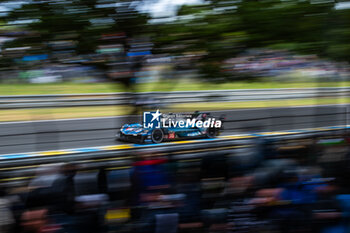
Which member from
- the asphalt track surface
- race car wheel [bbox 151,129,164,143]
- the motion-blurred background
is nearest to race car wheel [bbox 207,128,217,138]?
the asphalt track surface

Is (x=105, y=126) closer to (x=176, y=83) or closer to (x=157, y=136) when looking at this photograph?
(x=157, y=136)

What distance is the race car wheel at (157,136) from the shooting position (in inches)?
313

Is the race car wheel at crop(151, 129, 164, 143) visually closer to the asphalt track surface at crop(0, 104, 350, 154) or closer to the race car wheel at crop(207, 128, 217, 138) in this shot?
the asphalt track surface at crop(0, 104, 350, 154)

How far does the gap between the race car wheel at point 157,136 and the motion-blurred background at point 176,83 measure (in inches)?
195

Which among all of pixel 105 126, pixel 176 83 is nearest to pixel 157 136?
pixel 105 126


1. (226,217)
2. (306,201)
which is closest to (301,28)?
(306,201)

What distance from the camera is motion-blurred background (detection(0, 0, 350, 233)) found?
2.19 meters

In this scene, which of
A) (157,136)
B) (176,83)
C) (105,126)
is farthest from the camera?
(105,126)

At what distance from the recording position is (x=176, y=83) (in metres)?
2.82

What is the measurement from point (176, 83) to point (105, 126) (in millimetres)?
6456

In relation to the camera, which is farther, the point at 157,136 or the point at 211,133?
the point at 211,133

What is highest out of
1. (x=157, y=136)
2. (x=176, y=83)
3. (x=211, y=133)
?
(x=176, y=83)

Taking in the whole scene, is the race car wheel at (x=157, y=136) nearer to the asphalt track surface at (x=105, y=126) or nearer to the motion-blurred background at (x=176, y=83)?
the asphalt track surface at (x=105, y=126)

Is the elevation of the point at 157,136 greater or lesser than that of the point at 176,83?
lesser
